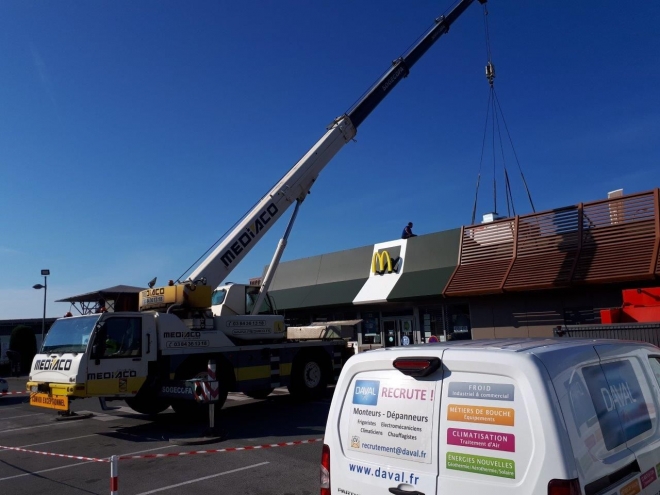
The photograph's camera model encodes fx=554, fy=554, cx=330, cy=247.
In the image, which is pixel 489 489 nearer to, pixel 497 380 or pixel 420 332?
pixel 497 380

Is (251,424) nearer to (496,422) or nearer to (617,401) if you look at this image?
(617,401)

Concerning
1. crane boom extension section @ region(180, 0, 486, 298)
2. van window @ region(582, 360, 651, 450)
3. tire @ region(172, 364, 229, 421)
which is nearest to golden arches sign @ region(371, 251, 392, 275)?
crane boom extension section @ region(180, 0, 486, 298)

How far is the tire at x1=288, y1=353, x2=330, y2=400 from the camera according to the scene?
14.8 metres

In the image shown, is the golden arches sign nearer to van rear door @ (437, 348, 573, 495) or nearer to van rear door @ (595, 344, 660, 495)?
van rear door @ (595, 344, 660, 495)

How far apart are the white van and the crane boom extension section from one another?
11258 millimetres

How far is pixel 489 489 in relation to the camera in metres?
→ 2.78

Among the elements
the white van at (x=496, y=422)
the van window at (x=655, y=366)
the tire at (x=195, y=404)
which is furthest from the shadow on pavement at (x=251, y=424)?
the van window at (x=655, y=366)

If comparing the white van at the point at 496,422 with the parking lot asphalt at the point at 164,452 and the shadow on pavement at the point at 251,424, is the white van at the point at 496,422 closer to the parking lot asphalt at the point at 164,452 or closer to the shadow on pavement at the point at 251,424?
the parking lot asphalt at the point at 164,452

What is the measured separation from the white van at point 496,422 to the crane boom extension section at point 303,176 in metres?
11.3

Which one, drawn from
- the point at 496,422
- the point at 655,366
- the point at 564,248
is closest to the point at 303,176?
the point at 564,248

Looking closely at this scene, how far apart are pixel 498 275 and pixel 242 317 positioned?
28.9 ft

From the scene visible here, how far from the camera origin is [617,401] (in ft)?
10.5

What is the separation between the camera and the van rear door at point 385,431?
3.07 metres

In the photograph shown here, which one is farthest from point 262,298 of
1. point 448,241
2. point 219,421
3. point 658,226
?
point 658,226
